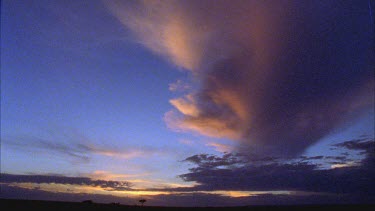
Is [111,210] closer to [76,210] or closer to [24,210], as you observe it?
[76,210]

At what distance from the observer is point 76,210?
260ft

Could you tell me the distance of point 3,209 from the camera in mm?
70688

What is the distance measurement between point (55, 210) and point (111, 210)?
14.5 m

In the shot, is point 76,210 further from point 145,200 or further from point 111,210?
point 145,200

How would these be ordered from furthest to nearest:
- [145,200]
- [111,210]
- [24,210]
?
[145,200]
[111,210]
[24,210]

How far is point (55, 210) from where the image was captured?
251 feet

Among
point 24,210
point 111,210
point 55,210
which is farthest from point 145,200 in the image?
point 24,210

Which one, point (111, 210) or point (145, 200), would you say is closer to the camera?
point (111, 210)

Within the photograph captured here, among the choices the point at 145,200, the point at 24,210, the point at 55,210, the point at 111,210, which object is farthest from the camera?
the point at 145,200

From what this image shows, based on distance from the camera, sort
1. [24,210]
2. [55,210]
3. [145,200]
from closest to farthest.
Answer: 1. [24,210]
2. [55,210]
3. [145,200]

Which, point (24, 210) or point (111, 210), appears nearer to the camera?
point (24, 210)

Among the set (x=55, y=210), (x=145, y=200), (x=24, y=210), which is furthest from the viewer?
(x=145, y=200)

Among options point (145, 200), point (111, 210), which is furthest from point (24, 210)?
point (145, 200)

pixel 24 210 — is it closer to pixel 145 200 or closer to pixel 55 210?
pixel 55 210
